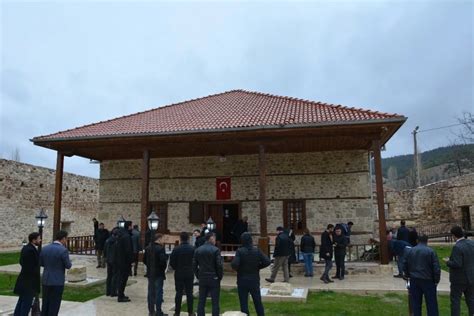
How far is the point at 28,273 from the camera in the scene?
566 cm

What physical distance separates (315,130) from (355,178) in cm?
371

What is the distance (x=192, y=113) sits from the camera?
42.5 ft

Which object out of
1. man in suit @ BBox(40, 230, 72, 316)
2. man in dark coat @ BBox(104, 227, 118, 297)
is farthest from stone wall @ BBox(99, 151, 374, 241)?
man in suit @ BBox(40, 230, 72, 316)

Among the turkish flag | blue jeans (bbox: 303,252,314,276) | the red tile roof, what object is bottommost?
blue jeans (bbox: 303,252,314,276)

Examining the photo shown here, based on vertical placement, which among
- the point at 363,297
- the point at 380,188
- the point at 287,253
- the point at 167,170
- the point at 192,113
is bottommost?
the point at 363,297

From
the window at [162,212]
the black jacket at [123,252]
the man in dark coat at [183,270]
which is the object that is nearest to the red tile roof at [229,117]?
the window at [162,212]

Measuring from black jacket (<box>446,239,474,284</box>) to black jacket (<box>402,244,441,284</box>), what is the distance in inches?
11.1

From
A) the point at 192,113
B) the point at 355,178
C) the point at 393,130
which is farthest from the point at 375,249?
the point at 192,113

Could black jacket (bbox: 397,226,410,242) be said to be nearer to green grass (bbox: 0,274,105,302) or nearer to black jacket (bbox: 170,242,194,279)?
black jacket (bbox: 170,242,194,279)

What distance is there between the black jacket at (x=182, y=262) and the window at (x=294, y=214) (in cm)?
735

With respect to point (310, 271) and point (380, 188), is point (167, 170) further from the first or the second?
point (380, 188)

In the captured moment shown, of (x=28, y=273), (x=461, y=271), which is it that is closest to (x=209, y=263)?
(x=28, y=273)

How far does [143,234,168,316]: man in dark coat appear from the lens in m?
6.13

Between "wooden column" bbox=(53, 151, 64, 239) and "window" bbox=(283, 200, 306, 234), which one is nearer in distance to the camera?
"wooden column" bbox=(53, 151, 64, 239)
